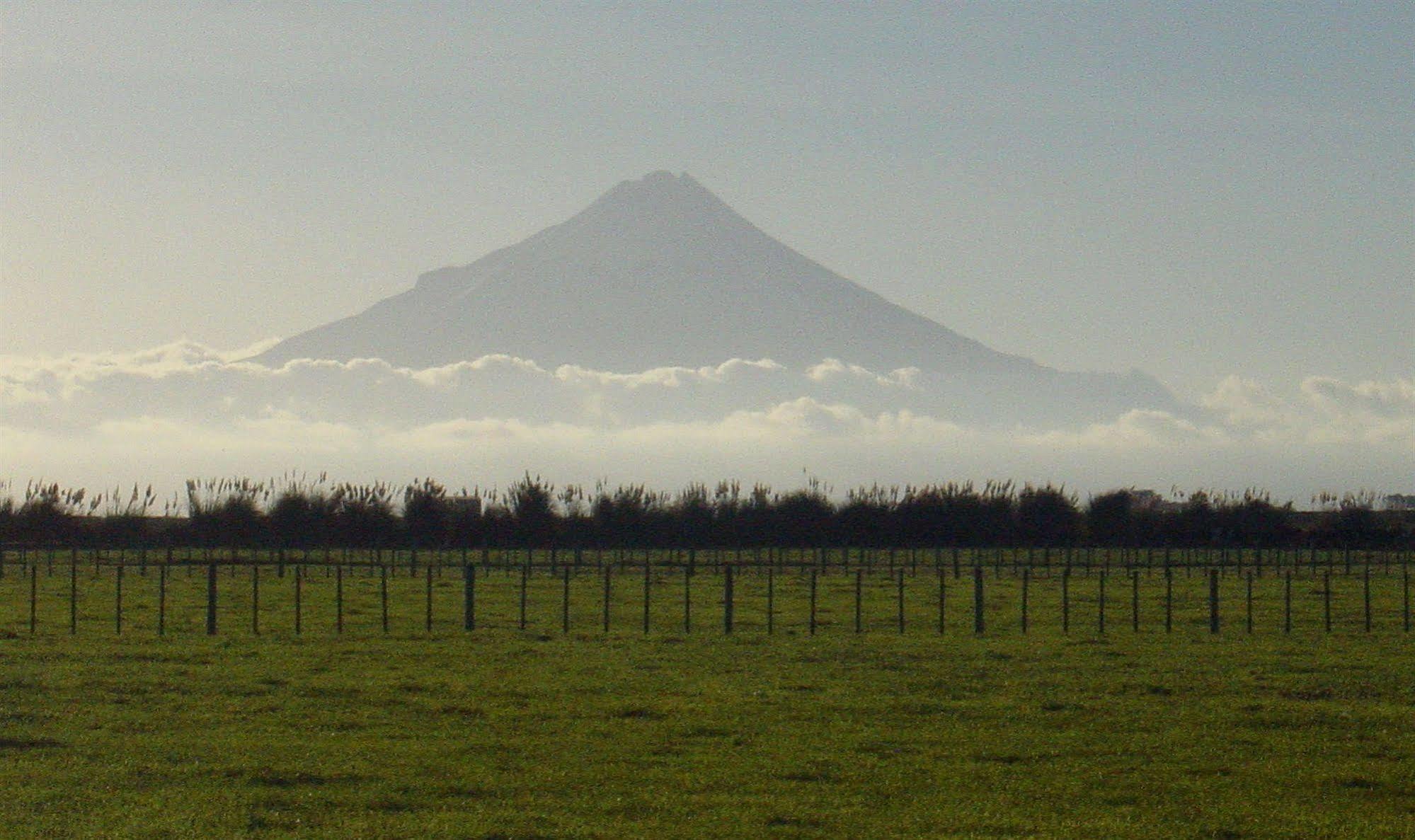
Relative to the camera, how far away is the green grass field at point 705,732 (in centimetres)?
1261

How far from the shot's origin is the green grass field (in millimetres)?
12609

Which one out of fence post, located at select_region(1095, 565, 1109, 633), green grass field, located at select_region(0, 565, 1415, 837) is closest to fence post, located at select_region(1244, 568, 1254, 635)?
green grass field, located at select_region(0, 565, 1415, 837)

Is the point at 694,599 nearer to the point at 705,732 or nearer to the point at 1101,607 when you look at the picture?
the point at 1101,607

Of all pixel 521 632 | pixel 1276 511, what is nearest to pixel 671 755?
pixel 521 632

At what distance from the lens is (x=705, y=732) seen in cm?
1691

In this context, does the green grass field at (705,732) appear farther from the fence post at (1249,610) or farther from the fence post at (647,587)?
the fence post at (647,587)

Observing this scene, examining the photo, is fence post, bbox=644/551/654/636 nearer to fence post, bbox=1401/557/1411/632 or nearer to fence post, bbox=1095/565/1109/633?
fence post, bbox=1095/565/1109/633

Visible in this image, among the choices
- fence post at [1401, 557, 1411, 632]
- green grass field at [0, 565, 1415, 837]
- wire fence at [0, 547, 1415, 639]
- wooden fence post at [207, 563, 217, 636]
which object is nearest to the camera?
green grass field at [0, 565, 1415, 837]

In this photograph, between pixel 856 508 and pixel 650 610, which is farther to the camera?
pixel 856 508

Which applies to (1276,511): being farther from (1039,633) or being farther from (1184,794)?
(1184,794)

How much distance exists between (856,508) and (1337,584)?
4456 centimetres

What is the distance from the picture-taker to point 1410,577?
53.9 metres

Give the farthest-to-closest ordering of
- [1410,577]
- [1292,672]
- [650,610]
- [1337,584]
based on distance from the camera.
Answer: [1410,577]
[1337,584]
[650,610]
[1292,672]

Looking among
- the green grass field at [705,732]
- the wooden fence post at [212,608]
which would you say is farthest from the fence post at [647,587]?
the wooden fence post at [212,608]
